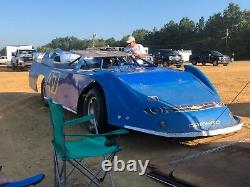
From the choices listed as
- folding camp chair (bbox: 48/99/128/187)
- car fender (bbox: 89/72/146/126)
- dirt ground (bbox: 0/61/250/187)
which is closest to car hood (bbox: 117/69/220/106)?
car fender (bbox: 89/72/146/126)

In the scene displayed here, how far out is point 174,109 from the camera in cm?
650

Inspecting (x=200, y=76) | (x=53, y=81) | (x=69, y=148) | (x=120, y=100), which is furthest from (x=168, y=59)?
(x=69, y=148)

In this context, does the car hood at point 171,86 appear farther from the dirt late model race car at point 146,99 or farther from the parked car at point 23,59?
the parked car at point 23,59

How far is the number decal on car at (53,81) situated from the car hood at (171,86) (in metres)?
2.12

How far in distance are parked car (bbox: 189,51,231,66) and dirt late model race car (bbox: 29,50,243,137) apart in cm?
Answer: 2754

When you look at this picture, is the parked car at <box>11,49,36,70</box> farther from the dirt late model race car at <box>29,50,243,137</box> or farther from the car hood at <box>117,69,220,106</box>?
the car hood at <box>117,69,220,106</box>

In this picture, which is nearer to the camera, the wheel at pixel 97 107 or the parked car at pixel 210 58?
the wheel at pixel 97 107

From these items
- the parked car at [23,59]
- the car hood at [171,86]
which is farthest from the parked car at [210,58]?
the car hood at [171,86]

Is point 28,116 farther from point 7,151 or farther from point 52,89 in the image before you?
point 7,151

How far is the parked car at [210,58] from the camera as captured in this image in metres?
35.2

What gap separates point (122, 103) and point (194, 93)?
50.1 inches

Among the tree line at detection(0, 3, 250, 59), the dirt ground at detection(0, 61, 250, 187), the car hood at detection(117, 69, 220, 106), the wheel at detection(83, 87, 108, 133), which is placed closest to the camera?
the dirt ground at detection(0, 61, 250, 187)

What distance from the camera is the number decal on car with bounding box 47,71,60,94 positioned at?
8.98m

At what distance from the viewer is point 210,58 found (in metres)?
35.9
